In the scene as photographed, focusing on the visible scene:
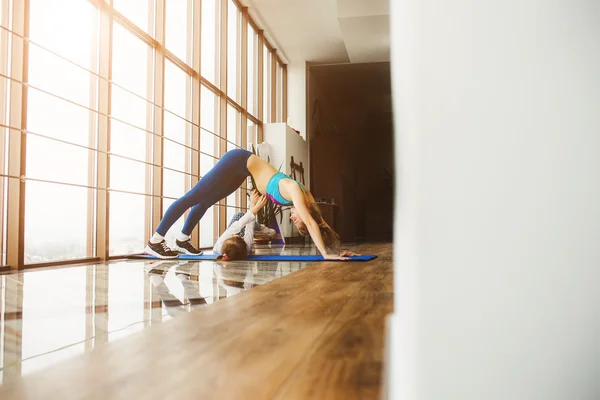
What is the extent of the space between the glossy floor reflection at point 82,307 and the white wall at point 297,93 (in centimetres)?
607

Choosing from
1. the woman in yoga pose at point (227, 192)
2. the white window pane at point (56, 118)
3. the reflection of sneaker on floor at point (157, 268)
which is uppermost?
the white window pane at point (56, 118)

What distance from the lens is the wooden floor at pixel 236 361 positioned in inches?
17.7

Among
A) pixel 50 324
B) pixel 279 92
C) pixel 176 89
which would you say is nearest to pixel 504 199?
pixel 50 324

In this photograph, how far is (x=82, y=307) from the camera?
3.88 feet

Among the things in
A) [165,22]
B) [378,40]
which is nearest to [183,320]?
[165,22]

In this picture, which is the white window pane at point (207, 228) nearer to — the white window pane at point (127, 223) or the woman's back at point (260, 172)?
the white window pane at point (127, 223)

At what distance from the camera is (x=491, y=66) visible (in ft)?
0.86

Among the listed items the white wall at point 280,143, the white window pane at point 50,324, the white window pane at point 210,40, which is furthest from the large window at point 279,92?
the white window pane at point 50,324

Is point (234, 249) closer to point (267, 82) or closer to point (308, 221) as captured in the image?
point (308, 221)

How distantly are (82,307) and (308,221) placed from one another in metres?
1.78

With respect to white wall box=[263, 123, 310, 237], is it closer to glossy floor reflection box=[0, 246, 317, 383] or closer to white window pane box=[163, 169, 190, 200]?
white window pane box=[163, 169, 190, 200]

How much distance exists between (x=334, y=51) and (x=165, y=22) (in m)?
3.90

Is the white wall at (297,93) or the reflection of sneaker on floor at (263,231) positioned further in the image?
the white wall at (297,93)

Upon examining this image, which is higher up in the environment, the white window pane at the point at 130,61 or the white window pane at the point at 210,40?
the white window pane at the point at 210,40
